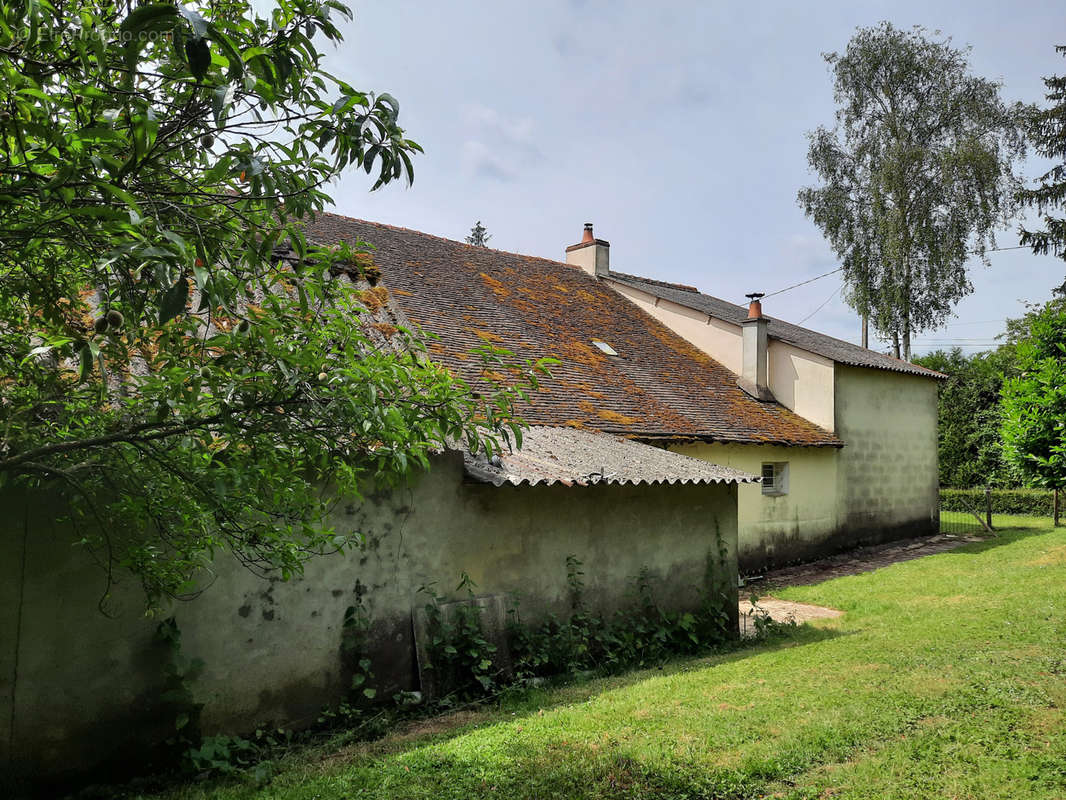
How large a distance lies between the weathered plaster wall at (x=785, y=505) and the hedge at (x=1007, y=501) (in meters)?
11.3

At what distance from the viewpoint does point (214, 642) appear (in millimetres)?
5914

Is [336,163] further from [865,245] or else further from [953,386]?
[953,386]

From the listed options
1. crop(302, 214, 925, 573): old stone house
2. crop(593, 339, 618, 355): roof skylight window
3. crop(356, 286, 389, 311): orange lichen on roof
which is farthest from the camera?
crop(593, 339, 618, 355): roof skylight window

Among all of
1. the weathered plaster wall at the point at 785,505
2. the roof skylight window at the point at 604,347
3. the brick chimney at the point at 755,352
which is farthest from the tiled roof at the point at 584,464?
the brick chimney at the point at 755,352

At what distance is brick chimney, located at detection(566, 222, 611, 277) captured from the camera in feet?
69.2

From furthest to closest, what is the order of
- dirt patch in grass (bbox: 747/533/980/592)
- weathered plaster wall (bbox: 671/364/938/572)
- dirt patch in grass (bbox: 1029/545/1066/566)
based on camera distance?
weathered plaster wall (bbox: 671/364/938/572), dirt patch in grass (bbox: 747/533/980/592), dirt patch in grass (bbox: 1029/545/1066/566)

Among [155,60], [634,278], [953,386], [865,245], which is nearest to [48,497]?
[155,60]

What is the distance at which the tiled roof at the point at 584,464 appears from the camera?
764 centimetres

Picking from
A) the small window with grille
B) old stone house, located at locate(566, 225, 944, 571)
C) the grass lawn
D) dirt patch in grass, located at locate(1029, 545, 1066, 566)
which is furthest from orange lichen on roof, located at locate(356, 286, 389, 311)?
dirt patch in grass, located at locate(1029, 545, 1066, 566)

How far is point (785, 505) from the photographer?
16.3 m

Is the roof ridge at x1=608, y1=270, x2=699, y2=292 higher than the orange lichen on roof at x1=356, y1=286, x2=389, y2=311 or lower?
higher

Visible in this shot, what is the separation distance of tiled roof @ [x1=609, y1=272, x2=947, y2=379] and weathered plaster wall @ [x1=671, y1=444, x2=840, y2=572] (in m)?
2.82

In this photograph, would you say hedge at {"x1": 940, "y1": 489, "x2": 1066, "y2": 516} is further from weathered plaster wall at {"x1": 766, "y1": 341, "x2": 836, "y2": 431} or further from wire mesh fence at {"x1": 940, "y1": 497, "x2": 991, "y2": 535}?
weathered plaster wall at {"x1": 766, "y1": 341, "x2": 836, "y2": 431}

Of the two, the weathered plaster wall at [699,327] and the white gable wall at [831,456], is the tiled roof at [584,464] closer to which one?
the white gable wall at [831,456]
